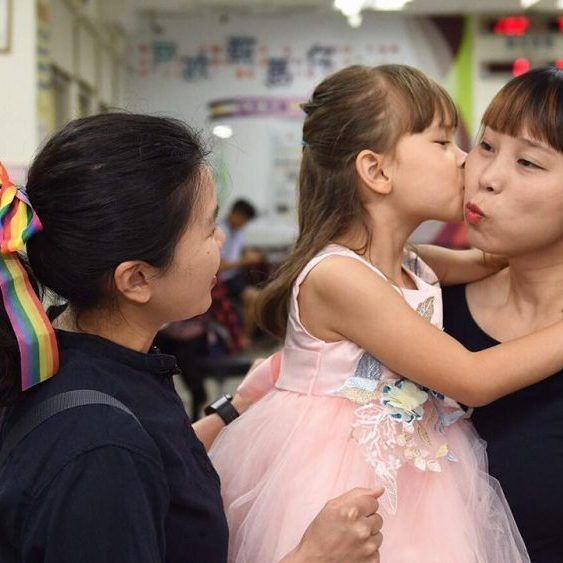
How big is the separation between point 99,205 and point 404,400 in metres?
0.65

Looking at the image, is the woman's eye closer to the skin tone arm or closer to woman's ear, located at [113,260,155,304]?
the skin tone arm

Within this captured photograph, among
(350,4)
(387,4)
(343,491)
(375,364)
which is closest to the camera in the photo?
(343,491)

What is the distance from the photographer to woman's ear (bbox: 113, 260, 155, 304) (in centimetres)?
117

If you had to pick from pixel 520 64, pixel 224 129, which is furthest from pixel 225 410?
pixel 520 64

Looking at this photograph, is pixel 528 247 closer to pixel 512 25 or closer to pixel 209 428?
pixel 209 428

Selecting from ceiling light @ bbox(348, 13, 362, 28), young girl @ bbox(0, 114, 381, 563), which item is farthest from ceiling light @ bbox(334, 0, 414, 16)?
young girl @ bbox(0, 114, 381, 563)

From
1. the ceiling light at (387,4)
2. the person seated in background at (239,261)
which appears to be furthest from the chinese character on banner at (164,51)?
the ceiling light at (387,4)

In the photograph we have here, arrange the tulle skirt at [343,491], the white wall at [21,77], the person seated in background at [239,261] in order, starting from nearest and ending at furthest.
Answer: the tulle skirt at [343,491] → the white wall at [21,77] → the person seated in background at [239,261]

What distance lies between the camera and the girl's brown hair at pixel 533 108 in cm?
142

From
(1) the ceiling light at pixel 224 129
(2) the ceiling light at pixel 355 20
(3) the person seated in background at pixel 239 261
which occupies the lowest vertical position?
(3) the person seated in background at pixel 239 261

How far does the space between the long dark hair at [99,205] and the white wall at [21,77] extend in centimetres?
366

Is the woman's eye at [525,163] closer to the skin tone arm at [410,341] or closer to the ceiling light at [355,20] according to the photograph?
the skin tone arm at [410,341]

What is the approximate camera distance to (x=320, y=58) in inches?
373

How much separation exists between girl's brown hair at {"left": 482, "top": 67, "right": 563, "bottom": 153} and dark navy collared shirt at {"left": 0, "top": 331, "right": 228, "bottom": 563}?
751 millimetres
